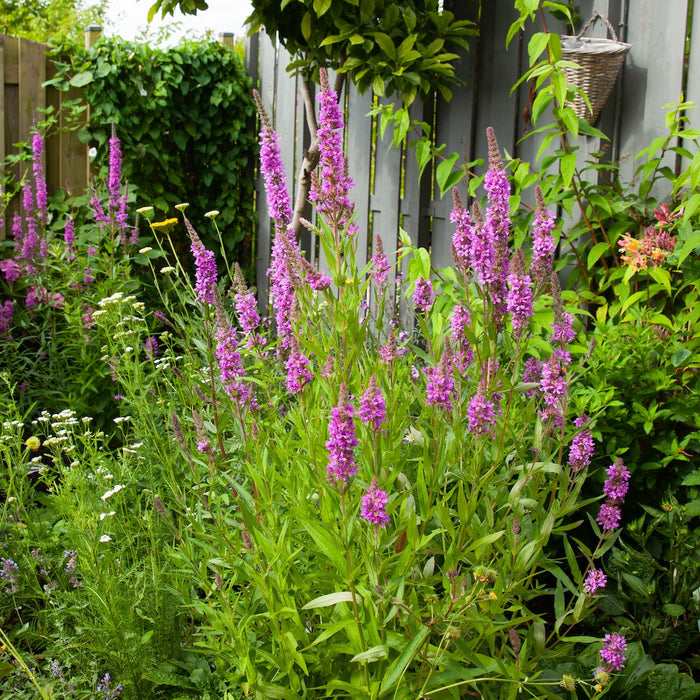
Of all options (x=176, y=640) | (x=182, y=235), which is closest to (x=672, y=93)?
(x=176, y=640)

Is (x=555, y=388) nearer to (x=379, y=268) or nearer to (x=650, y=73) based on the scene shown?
(x=379, y=268)

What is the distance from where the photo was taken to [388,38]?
371cm

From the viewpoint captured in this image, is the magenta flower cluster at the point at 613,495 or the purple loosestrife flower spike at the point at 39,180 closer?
the magenta flower cluster at the point at 613,495

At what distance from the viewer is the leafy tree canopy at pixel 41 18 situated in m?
12.9

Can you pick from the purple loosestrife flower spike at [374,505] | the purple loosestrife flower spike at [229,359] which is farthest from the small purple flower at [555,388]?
the purple loosestrife flower spike at [229,359]

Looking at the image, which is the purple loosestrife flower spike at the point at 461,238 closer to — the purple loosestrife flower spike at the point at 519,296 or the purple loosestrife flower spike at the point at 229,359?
the purple loosestrife flower spike at the point at 519,296

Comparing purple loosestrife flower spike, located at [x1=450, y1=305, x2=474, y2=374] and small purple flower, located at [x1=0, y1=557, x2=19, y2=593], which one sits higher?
purple loosestrife flower spike, located at [x1=450, y1=305, x2=474, y2=374]

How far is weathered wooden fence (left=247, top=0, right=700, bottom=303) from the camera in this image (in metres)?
2.91

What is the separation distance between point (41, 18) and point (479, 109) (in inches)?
446

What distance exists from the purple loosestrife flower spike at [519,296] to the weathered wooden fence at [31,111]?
4.61 m

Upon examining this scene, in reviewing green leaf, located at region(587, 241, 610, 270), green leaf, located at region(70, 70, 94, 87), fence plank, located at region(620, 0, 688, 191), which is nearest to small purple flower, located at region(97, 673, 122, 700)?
green leaf, located at region(587, 241, 610, 270)

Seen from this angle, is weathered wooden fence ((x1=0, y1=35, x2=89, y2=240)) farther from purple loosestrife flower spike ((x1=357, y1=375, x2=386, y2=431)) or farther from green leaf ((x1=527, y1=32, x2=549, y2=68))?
purple loosestrife flower spike ((x1=357, y1=375, x2=386, y2=431))

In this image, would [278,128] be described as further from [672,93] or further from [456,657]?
[456,657]

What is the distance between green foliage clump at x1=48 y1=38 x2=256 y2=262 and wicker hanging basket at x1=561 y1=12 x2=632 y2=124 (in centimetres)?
350
